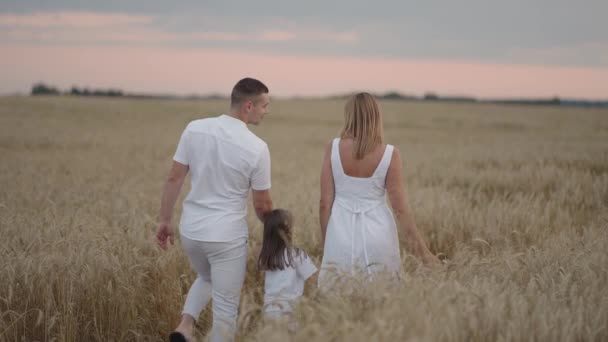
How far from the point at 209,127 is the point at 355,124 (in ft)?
3.34

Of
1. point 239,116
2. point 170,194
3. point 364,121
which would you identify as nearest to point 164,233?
point 170,194

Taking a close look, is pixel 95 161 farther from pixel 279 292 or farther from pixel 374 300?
pixel 374 300

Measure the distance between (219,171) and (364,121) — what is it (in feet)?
3.45

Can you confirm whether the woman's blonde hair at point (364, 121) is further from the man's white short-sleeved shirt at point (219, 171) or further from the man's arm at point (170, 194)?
the man's arm at point (170, 194)

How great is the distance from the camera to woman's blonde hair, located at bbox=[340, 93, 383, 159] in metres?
3.82

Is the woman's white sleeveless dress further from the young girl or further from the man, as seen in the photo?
the man

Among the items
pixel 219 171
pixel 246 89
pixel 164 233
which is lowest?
pixel 164 233

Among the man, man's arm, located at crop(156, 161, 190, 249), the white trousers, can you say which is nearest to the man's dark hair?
the man

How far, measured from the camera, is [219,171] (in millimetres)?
3520

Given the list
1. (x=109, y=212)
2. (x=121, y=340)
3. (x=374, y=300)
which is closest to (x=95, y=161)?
(x=109, y=212)

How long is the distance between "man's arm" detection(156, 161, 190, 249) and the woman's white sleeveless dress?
42.9 inches

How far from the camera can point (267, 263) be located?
3.71m

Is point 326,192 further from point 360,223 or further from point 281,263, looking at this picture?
point 281,263

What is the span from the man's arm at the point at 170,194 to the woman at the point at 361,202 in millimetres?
1052
